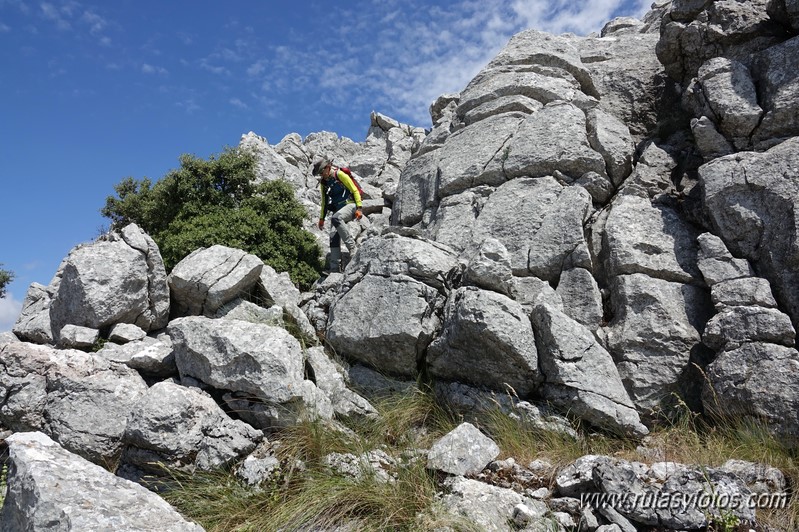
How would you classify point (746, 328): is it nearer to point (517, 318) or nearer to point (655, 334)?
point (655, 334)

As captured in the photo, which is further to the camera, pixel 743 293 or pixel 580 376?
pixel 743 293

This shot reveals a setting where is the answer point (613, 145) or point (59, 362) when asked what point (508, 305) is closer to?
point (613, 145)

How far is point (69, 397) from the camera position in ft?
29.2

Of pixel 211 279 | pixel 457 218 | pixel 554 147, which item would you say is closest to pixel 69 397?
pixel 211 279

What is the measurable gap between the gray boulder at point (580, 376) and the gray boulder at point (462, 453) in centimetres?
181

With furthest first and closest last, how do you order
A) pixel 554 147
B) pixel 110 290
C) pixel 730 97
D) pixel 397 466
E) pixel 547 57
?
pixel 547 57 < pixel 554 147 < pixel 730 97 < pixel 110 290 < pixel 397 466

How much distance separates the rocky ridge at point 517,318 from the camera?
7992 mm

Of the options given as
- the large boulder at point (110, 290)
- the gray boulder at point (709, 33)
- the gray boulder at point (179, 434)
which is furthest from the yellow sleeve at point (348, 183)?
the gray boulder at point (709, 33)

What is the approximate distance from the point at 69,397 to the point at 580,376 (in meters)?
8.66

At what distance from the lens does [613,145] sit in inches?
541

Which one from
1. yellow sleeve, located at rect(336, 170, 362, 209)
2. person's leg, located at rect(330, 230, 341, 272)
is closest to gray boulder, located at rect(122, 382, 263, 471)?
person's leg, located at rect(330, 230, 341, 272)

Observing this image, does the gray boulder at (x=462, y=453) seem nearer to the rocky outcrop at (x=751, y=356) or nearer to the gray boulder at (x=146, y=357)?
the rocky outcrop at (x=751, y=356)

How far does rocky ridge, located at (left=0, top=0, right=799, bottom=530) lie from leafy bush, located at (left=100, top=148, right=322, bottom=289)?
170 centimetres

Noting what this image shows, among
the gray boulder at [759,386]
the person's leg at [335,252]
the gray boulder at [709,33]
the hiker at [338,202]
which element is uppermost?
the gray boulder at [709,33]
